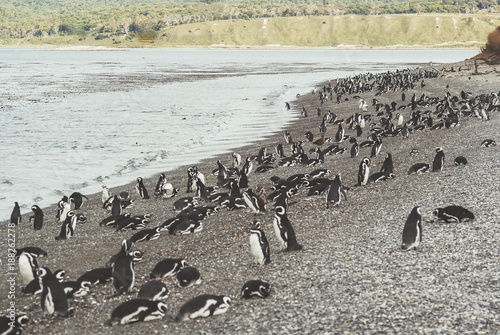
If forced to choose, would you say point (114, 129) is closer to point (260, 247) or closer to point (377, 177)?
point (377, 177)

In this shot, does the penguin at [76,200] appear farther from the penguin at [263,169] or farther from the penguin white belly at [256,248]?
the penguin white belly at [256,248]

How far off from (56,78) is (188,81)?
18839mm

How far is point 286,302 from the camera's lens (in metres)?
6.43

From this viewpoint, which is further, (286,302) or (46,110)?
(46,110)

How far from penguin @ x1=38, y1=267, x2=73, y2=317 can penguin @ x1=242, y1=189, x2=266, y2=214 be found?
4923 mm

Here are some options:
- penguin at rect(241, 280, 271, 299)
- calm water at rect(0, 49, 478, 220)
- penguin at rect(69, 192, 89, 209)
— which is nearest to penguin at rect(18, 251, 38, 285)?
penguin at rect(241, 280, 271, 299)

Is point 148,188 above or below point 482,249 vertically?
below

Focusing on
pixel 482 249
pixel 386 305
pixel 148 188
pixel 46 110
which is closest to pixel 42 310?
pixel 386 305

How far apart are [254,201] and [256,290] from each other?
4422 mm

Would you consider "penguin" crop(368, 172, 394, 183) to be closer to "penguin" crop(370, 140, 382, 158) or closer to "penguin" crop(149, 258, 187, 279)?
"penguin" crop(370, 140, 382, 158)

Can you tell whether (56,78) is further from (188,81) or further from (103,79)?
(188,81)

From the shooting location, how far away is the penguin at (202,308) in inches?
245

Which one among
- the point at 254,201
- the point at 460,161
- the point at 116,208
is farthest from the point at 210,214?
the point at 460,161

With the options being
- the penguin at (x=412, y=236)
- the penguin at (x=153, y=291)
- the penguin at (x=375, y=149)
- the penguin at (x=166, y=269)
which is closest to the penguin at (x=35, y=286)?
the penguin at (x=166, y=269)
